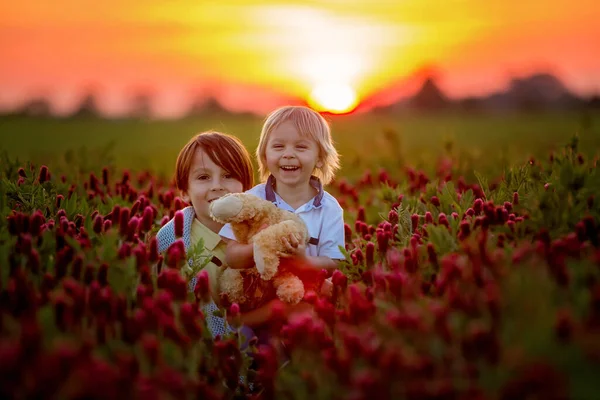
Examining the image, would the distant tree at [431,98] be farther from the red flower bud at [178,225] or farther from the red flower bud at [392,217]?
the red flower bud at [178,225]

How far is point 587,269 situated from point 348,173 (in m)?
6.98

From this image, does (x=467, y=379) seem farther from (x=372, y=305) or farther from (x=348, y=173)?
(x=348, y=173)

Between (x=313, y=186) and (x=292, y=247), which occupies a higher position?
(x=313, y=186)

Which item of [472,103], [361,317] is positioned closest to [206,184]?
[361,317]

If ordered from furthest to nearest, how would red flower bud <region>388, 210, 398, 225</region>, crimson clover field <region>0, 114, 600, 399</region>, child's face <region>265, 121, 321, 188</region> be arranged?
child's face <region>265, 121, 321, 188</region> → red flower bud <region>388, 210, 398, 225</region> → crimson clover field <region>0, 114, 600, 399</region>

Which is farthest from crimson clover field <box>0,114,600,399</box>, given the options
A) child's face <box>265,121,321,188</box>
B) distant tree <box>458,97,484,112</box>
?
distant tree <box>458,97,484,112</box>

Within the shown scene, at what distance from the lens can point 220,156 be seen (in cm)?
471

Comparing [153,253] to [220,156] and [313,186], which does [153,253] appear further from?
[313,186]

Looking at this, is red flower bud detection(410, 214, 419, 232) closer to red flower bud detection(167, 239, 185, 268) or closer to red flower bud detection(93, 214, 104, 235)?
red flower bud detection(167, 239, 185, 268)

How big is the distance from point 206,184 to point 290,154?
0.65 m

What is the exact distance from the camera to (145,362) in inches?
99.2

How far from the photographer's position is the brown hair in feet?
15.5

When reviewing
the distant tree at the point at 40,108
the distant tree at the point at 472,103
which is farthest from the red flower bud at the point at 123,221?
the distant tree at the point at 472,103

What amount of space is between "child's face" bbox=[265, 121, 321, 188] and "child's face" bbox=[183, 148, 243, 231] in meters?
0.36
